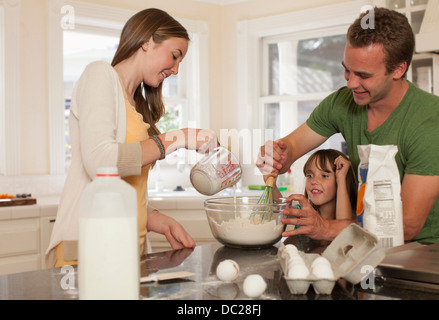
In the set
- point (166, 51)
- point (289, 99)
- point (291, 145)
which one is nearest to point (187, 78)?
point (289, 99)

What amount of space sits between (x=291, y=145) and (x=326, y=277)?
1.10 metres

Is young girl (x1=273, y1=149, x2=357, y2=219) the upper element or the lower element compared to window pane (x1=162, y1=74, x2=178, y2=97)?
lower

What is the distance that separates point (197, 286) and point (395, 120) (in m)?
0.90

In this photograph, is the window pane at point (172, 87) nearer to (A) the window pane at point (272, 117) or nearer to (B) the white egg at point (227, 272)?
(A) the window pane at point (272, 117)

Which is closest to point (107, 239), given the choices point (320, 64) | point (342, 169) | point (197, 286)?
point (197, 286)

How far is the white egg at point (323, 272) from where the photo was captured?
0.85 metres

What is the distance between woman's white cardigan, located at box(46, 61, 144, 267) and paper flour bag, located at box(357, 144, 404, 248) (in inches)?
22.1

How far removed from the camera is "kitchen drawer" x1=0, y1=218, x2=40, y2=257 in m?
2.68

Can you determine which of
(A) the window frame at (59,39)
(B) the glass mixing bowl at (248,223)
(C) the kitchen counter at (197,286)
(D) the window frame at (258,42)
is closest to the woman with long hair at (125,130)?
(B) the glass mixing bowl at (248,223)

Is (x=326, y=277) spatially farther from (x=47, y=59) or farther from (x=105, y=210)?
(x=47, y=59)

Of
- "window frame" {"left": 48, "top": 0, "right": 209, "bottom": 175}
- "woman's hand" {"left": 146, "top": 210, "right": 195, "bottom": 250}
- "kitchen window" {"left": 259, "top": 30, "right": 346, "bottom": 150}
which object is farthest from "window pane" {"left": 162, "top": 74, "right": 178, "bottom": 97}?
"woman's hand" {"left": 146, "top": 210, "right": 195, "bottom": 250}

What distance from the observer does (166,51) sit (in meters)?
1.50

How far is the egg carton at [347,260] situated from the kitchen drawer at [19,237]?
6.78 ft

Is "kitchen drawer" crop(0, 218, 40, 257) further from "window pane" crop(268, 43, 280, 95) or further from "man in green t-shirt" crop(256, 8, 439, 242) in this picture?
"window pane" crop(268, 43, 280, 95)
